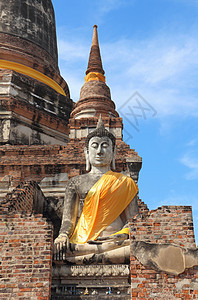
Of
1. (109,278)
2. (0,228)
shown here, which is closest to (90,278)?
(109,278)

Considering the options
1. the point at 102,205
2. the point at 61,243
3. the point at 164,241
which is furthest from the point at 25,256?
the point at 164,241

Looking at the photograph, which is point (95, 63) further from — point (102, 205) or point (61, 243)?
point (61, 243)

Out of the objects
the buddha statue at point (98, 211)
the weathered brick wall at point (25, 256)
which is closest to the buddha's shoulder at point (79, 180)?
the buddha statue at point (98, 211)

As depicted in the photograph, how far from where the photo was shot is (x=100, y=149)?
8.52 meters

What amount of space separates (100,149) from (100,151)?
1.7 inches

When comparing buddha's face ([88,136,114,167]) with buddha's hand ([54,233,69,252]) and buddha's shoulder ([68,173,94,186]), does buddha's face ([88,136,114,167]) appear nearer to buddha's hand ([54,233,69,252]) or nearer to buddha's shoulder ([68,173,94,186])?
buddha's shoulder ([68,173,94,186])

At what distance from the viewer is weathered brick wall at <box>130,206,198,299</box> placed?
6.06 m

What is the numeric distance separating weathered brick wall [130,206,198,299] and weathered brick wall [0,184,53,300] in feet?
4.29

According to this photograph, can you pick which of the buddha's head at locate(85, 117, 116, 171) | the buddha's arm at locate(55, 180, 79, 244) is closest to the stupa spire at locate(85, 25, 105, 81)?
the buddha's head at locate(85, 117, 116, 171)

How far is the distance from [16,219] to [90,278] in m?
1.50

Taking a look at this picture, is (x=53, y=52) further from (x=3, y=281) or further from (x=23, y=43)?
(x=3, y=281)

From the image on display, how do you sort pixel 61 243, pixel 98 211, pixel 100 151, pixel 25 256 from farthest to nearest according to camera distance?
pixel 100 151
pixel 98 211
pixel 61 243
pixel 25 256

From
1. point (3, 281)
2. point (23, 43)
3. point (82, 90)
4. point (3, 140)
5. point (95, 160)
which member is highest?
point (23, 43)

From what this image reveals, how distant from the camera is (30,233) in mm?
6664
